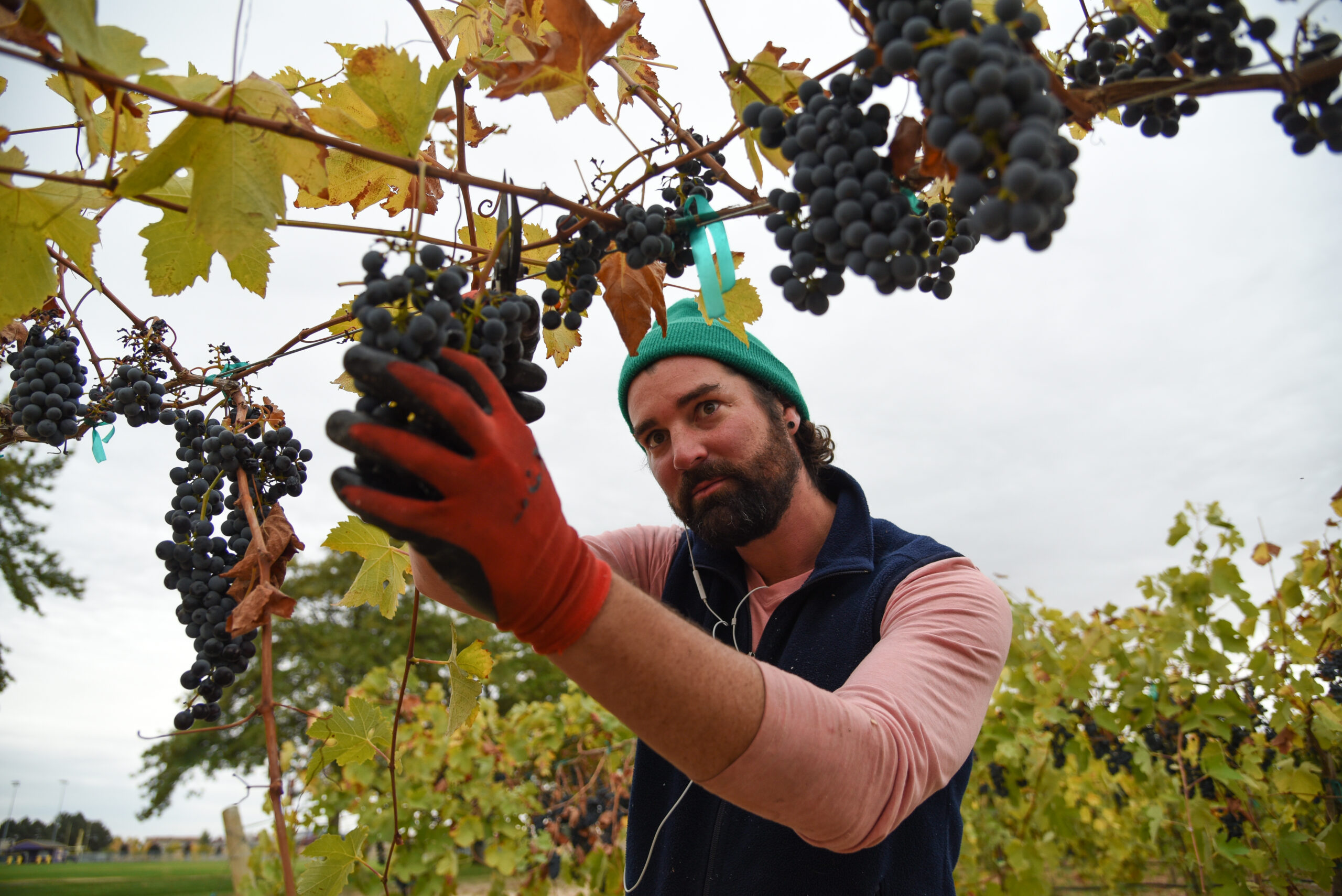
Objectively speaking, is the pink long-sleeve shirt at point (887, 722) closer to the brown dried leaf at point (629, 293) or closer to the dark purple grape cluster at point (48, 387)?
the brown dried leaf at point (629, 293)

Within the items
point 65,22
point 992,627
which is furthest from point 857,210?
point 992,627

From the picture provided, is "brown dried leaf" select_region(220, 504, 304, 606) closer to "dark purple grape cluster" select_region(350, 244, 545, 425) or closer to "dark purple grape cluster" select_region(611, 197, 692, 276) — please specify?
"dark purple grape cluster" select_region(350, 244, 545, 425)

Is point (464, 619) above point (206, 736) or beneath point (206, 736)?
above

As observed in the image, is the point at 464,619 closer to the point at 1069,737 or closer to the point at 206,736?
the point at 206,736

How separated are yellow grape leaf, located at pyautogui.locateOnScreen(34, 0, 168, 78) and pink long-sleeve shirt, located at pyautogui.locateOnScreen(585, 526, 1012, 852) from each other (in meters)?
1.17

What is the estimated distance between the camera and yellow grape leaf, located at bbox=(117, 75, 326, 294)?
3.45 ft

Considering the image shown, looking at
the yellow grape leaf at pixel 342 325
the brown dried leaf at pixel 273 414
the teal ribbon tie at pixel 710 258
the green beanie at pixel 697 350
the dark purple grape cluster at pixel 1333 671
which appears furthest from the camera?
the dark purple grape cluster at pixel 1333 671

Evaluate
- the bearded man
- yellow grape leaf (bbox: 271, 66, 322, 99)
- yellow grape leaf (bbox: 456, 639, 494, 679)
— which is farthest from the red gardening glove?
yellow grape leaf (bbox: 271, 66, 322, 99)

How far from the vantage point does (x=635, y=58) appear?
5.26 ft

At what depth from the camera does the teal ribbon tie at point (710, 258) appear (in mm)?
1286

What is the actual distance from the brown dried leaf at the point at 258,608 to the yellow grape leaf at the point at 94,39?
0.86 metres

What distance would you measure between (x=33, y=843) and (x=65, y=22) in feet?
93.9

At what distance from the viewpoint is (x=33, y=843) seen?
20.9 meters

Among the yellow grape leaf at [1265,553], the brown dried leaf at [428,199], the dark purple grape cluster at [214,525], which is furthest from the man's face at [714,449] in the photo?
the yellow grape leaf at [1265,553]
